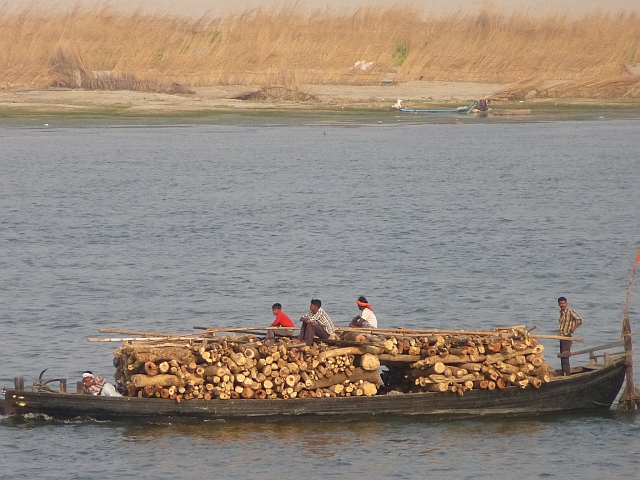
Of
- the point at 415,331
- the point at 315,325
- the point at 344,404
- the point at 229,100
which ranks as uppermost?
the point at 229,100

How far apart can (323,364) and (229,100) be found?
7160 cm

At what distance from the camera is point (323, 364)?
68.1ft

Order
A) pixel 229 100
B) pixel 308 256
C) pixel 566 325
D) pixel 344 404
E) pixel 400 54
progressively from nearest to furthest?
pixel 344 404
pixel 566 325
pixel 308 256
pixel 229 100
pixel 400 54

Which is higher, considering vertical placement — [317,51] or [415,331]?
A: [317,51]

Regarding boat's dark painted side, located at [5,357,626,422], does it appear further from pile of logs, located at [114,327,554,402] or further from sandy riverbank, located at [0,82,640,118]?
sandy riverbank, located at [0,82,640,118]

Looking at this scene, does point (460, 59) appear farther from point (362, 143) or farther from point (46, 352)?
point (46, 352)

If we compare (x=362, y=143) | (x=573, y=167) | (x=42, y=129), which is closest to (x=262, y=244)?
(x=573, y=167)

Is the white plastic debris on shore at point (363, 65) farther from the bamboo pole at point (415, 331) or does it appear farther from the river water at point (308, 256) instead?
the bamboo pole at point (415, 331)

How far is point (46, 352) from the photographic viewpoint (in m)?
26.7

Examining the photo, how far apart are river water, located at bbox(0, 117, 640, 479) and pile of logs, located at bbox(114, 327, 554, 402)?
32.5 inches

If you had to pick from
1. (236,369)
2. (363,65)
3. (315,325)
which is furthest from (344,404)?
(363,65)

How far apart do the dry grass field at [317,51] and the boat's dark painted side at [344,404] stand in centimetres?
7237

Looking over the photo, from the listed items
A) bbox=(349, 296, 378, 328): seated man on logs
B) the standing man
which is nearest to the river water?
the standing man

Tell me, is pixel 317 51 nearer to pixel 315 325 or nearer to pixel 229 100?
pixel 229 100
